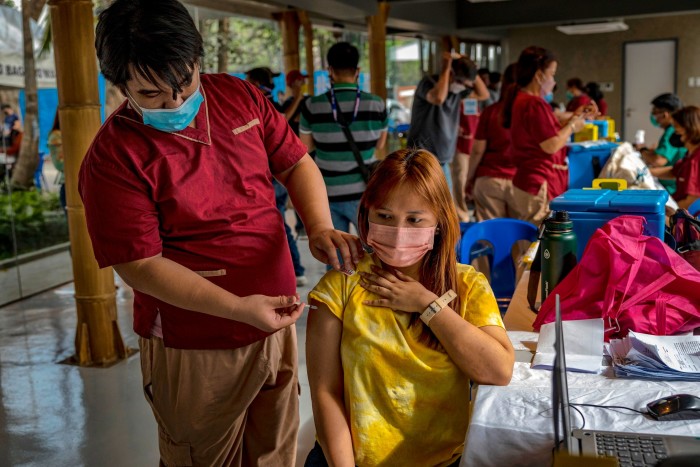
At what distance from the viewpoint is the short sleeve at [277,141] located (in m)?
1.87

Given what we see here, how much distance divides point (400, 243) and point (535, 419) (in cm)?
43

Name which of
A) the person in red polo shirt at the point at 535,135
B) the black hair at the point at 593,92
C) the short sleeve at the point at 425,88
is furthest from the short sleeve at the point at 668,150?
the black hair at the point at 593,92

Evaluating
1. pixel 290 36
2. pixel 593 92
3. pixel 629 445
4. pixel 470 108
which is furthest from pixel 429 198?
pixel 593 92

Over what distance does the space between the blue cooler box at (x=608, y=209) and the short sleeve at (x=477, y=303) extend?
2.42 feet

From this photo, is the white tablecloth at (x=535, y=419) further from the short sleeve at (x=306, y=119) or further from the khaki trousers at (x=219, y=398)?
the short sleeve at (x=306, y=119)

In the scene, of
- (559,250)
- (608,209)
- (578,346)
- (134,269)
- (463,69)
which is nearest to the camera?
(134,269)

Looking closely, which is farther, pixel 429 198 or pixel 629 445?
pixel 429 198

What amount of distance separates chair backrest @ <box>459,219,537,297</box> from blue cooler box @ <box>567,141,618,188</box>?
1422 mm

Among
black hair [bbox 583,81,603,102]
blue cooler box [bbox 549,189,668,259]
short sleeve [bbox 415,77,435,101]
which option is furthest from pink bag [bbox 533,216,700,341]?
black hair [bbox 583,81,603,102]

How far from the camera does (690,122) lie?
14.3 ft

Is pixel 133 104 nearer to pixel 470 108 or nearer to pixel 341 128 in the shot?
pixel 341 128

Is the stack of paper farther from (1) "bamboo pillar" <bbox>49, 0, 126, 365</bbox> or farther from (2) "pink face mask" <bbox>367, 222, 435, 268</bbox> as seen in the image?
(1) "bamboo pillar" <bbox>49, 0, 126, 365</bbox>

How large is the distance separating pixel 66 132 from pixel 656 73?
43.0 ft

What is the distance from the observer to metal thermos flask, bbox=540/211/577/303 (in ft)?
6.68
